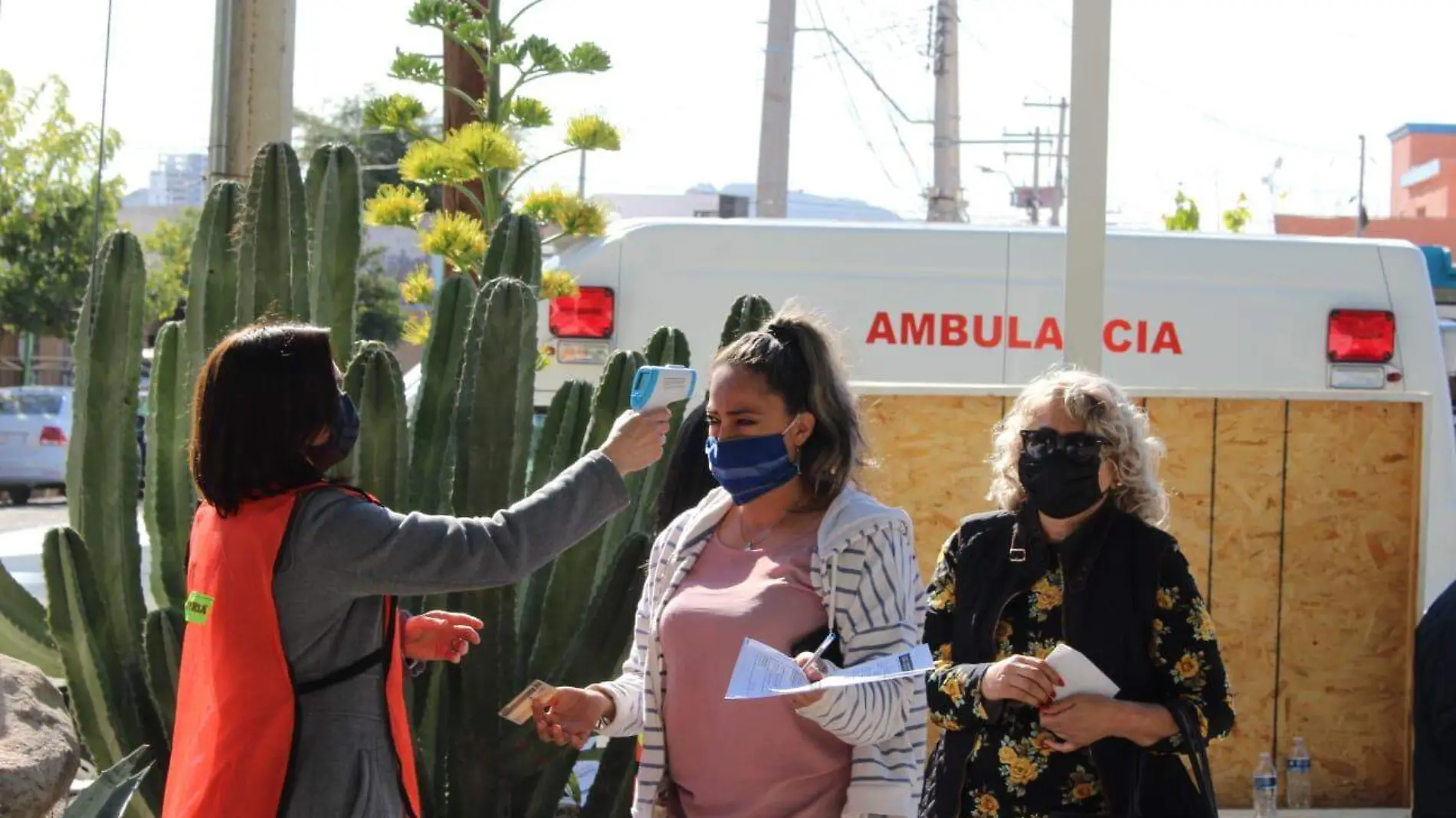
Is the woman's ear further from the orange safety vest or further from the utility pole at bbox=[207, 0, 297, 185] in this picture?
the utility pole at bbox=[207, 0, 297, 185]

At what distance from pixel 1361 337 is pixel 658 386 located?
6.32m

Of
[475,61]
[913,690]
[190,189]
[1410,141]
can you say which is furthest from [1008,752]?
[1410,141]

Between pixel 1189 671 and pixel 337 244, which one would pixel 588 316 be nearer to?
pixel 337 244

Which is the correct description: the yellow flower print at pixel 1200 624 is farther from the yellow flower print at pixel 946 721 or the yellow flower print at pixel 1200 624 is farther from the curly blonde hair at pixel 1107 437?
the yellow flower print at pixel 946 721

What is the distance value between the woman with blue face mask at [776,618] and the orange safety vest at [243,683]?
559 mm

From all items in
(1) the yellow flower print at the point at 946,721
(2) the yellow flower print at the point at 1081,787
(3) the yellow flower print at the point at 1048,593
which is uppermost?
(3) the yellow flower print at the point at 1048,593

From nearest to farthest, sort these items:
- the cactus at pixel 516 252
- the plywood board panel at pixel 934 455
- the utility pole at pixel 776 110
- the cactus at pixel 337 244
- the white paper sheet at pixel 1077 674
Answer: the white paper sheet at pixel 1077 674
the cactus at pixel 337 244
the cactus at pixel 516 252
the plywood board panel at pixel 934 455
the utility pole at pixel 776 110

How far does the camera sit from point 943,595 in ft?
12.9

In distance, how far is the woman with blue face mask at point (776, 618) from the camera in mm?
3180

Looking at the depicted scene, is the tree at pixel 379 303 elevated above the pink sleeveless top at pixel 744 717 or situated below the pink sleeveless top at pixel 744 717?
above

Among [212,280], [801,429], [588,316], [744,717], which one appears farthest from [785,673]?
[588,316]

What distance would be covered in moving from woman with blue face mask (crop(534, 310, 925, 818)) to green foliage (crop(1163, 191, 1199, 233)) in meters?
31.4

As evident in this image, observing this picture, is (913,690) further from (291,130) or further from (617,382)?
(291,130)

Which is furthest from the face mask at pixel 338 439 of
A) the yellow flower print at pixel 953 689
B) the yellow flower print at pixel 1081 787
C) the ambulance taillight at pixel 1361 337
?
the ambulance taillight at pixel 1361 337
